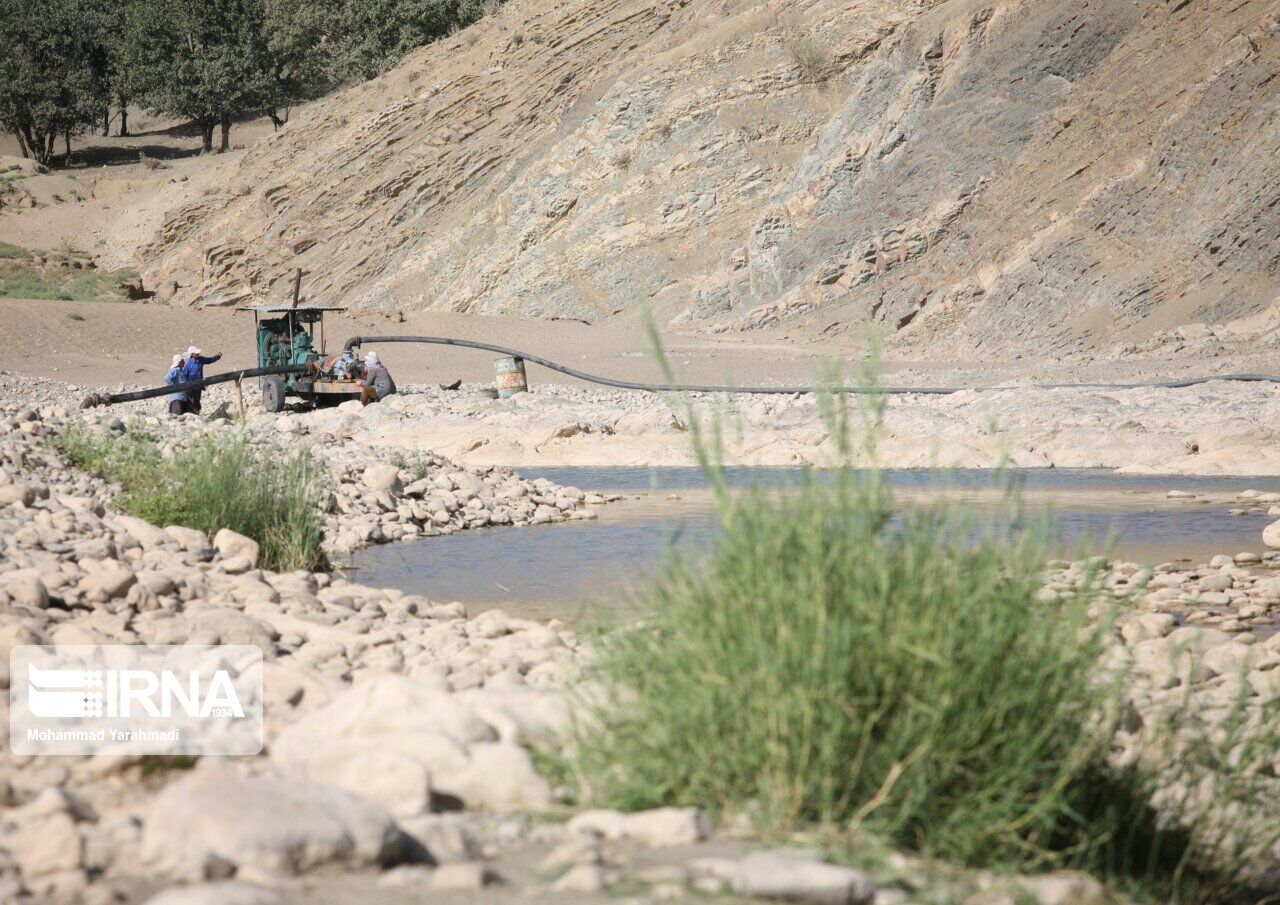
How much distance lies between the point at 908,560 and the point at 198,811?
6.17 ft

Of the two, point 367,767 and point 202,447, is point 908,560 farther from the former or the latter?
point 202,447

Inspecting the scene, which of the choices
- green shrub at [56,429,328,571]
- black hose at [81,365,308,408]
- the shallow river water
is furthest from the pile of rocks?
black hose at [81,365,308,408]

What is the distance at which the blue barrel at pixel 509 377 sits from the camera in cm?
2103

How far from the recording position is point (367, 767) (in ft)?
12.0

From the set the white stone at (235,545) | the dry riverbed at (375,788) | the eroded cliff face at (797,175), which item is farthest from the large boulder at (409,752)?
the eroded cliff face at (797,175)

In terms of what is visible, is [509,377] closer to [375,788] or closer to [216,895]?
[375,788]

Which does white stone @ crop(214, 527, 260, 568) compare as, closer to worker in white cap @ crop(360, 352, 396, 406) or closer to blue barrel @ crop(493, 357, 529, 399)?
worker in white cap @ crop(360, 352, 396, 406)

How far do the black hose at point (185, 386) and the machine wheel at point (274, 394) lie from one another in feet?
0.70

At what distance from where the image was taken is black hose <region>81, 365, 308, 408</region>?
17.5 metres

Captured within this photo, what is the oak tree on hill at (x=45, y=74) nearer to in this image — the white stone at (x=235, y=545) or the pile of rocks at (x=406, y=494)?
the pile of rocks at (x=406, y=494)

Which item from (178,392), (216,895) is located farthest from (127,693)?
(178,392)

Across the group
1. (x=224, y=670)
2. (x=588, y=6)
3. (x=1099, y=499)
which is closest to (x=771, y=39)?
(x=588, y=6)

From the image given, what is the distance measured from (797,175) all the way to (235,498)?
82.5 ft

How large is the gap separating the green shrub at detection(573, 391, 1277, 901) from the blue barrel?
57.0 ft
